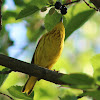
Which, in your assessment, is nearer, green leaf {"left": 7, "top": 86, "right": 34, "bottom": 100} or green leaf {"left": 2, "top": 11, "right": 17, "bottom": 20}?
green leaf {"left": 7, "top": 86, "right": 34, "bottom": 100}

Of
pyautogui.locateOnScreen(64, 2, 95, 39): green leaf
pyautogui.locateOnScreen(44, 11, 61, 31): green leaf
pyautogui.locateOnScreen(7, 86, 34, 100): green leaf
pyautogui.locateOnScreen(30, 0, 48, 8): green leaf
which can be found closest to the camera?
pyautogui.locateOnScreen(7, 86, 34, 100): green leaf

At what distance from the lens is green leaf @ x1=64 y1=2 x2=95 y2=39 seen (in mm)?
2273

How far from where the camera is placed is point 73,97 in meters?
1.35

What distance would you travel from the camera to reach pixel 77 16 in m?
2.35

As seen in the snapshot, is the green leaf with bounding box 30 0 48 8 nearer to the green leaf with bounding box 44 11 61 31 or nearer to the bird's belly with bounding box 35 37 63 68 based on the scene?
the green leaf with bounding box 44 11 61 31

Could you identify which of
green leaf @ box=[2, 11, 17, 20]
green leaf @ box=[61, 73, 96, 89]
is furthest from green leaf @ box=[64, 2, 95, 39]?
green leaf @ box=[2, 11, 17, 20]

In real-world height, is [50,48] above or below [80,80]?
above

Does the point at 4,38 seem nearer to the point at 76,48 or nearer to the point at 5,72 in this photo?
the point at 5,72

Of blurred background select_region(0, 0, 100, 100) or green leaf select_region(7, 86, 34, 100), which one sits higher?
blurred background select_region(0, 0, 100, 100)

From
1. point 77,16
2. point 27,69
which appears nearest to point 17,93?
point 27,69

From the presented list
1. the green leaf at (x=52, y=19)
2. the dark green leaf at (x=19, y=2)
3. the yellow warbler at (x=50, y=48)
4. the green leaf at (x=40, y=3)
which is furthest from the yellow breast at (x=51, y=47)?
the green leaf at (x=40, y=3)

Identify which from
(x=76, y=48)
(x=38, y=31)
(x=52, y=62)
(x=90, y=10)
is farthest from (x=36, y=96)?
(x=76, y=48)

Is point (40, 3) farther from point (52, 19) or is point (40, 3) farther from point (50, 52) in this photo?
point (50, 52)

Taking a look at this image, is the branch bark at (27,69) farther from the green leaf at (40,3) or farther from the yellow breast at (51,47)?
the yellow breast at (51,47)
